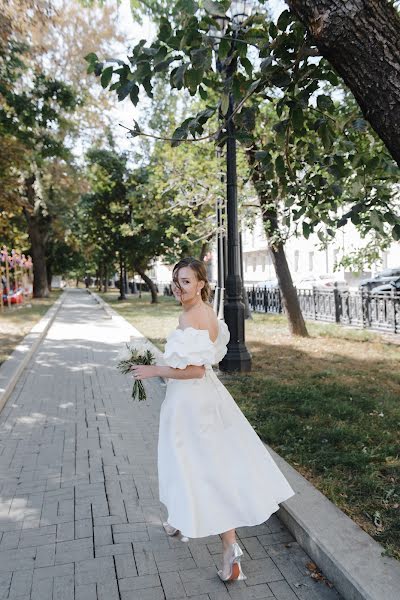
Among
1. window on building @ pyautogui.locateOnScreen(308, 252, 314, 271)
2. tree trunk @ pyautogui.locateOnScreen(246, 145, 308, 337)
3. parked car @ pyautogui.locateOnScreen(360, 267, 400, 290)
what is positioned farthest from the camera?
window on building @ pyautogui.locateOnScreen(308, 252, 314, 271)

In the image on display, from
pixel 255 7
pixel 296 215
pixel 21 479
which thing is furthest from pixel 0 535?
pixel 255 7

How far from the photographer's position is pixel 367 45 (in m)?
2.70

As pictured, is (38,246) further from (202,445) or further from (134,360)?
(202,445)

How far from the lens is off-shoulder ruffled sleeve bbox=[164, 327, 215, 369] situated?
272 cm

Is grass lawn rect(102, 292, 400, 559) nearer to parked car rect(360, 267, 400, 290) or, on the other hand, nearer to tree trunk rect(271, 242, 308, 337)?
tree trunk rect(271, 242, 308, 337)

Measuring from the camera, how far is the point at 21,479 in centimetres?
437

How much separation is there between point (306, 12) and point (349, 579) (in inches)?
123

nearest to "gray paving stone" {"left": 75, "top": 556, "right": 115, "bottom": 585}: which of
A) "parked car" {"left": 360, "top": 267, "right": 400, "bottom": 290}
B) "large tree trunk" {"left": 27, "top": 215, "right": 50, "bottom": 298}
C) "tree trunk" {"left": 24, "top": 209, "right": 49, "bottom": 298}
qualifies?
"parked car" {"left": 360, "top": 267, "right": 400, "bottom": 290}

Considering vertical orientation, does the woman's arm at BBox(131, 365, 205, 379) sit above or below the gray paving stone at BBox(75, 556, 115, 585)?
above

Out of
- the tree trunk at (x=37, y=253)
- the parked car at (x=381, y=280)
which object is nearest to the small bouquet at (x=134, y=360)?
the parked car at (x=381, y=280)

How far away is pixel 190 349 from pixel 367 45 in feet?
6.32

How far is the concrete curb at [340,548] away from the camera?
2.56 meters

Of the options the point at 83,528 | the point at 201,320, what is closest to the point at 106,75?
the point at 201,320

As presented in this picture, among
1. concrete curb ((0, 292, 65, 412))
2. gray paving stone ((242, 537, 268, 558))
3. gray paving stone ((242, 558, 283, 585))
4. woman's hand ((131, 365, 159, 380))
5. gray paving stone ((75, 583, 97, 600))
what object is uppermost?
woman's hand ((131, 365, 159, 380))
